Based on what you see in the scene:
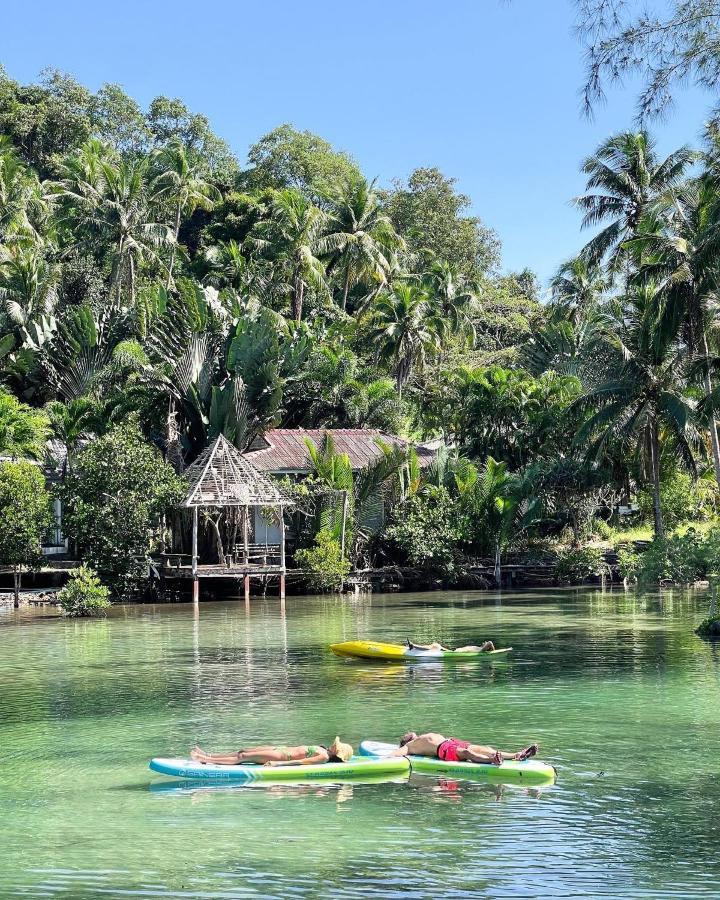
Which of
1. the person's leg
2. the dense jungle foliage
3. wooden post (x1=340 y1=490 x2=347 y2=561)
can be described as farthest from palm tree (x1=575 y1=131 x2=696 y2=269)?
the person's leg

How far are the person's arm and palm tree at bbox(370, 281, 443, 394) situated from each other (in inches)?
1396

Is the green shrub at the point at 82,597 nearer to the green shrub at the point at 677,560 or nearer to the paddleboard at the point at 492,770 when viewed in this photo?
the green shrub at the point at 677,560

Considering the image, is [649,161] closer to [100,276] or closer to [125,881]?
[100,276]

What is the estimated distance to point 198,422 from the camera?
37312 mm

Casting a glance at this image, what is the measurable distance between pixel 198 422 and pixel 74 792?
2592cm

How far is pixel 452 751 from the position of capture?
12.0 metres

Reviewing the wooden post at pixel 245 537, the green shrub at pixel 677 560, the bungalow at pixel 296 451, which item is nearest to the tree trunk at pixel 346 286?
the bungalow at pixel 296 451

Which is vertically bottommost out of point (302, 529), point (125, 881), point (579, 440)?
point (125, 881)

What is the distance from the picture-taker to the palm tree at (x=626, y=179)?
126 feet

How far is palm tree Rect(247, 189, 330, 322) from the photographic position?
47.9 meters

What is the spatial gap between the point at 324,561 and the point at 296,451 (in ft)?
14.3

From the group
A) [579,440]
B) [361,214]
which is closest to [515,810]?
[579,440]

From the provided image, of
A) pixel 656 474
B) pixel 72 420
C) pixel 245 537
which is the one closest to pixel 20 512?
pixel 245 537

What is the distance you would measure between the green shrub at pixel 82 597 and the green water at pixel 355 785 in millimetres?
4457
